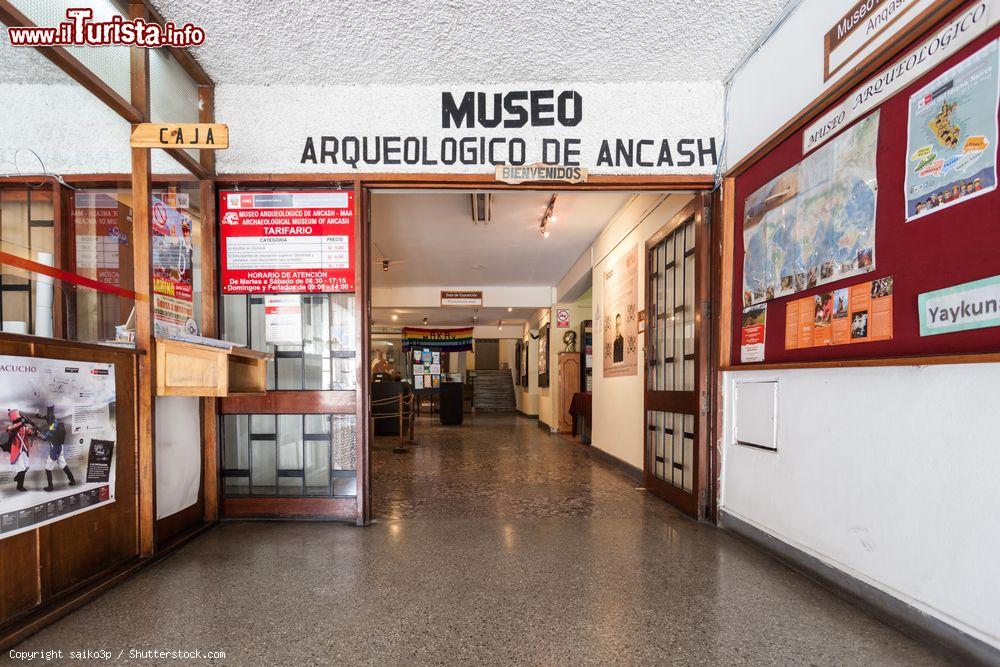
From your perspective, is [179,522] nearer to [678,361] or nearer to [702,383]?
[702,383]

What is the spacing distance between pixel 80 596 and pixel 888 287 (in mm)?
3460

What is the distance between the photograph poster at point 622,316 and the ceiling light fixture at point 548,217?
872mm

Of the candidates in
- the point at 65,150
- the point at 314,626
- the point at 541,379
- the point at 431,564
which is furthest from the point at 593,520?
the point at 541,379

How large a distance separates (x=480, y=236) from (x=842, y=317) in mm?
4813

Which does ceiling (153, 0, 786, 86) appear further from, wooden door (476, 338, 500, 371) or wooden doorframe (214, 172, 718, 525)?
wooden door (476, 338, 500, 371)

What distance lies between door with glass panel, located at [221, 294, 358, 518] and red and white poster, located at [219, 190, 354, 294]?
0.10 metres

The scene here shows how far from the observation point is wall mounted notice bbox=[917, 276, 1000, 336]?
1605mm

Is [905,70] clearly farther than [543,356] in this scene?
No

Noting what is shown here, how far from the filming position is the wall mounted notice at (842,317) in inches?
80.8

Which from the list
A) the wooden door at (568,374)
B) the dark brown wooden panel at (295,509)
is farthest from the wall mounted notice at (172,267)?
the wooden door at (568,374)

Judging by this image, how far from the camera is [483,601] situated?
214cm

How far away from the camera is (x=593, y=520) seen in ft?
11.1

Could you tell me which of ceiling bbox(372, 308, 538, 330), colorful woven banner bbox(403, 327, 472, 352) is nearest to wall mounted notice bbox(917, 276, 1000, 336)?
ceiling bbox(372, 308, 538, 330)

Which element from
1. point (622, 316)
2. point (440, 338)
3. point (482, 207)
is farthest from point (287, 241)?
point (440, 338)
